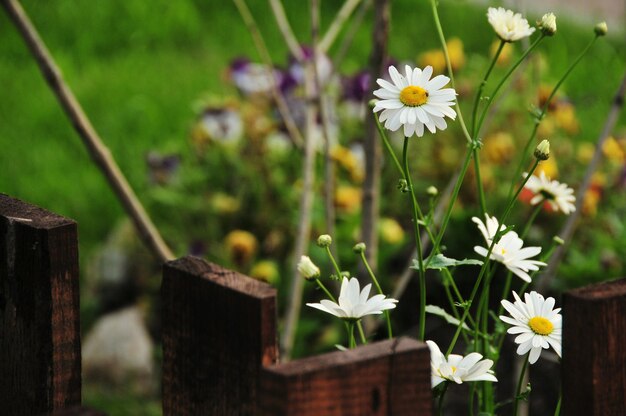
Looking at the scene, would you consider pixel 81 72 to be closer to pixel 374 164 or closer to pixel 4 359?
pixel 374 164

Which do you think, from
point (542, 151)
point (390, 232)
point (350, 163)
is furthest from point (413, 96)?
point (350, 163)

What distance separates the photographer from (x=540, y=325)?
1086 mm

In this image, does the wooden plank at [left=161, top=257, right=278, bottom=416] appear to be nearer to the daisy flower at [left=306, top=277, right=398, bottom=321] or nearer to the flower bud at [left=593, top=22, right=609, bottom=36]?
the daisy flower at [left=306, top=277, right=398, bottom=321]

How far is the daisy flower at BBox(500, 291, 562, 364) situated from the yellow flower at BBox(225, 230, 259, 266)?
1.80m

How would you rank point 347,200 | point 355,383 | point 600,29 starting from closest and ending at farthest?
1. point 355,383
2. point 600,29
3. point 347,200

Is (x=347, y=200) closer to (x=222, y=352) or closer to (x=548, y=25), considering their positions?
(x=548, y=25)

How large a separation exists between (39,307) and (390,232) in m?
1.85

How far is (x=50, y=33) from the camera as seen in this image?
4.89m

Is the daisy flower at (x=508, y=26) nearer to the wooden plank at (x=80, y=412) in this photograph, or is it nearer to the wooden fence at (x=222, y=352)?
the wooden fence at (x=222, y=352)

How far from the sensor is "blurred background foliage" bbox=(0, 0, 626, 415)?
9.63 ft

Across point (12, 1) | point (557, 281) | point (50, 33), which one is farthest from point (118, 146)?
point (12, 1)

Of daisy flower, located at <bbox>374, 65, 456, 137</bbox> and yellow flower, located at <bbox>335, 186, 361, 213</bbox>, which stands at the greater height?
yellow flower, located at <bbox>335, 186, 361, 213</bbox>

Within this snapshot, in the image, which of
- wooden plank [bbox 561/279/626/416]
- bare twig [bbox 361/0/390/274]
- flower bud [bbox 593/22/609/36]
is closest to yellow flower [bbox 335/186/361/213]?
bare twig [bbox 361/0/390/274]

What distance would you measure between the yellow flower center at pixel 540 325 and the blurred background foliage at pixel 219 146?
0.98 meters
